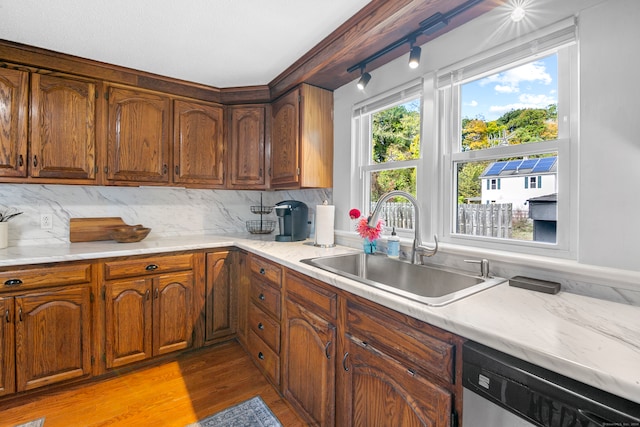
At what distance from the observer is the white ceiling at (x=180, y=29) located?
5.18ft

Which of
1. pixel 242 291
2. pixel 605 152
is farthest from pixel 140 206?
pixel 605 152

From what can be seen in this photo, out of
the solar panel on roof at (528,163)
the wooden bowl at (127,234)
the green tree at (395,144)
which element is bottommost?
the wooden bowl at (127,234)

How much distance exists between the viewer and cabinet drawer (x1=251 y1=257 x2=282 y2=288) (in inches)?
74.2

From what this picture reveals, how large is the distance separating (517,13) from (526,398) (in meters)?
1.59

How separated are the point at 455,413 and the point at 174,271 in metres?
2.07

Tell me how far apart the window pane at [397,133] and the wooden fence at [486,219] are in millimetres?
502

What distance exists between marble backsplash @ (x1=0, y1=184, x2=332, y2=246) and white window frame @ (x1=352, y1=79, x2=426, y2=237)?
1.19 ft

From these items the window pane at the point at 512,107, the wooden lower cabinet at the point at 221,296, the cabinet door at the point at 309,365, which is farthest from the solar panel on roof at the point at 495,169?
the wooden lower cabinet at the point at 221,296

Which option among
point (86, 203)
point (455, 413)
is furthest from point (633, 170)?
point (86, 203)

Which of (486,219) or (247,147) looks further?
(247,147)

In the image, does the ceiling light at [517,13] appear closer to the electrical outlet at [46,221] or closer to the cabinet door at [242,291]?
the cabinet door at [242,291]

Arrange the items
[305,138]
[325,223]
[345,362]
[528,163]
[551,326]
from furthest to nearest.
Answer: [305,138], [325,223], [528,163], [345,362], [551,326]

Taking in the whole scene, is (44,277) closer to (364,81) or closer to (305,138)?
(305,138)

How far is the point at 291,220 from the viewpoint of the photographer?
2537 millimetres
